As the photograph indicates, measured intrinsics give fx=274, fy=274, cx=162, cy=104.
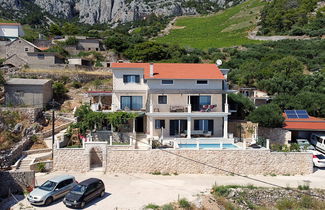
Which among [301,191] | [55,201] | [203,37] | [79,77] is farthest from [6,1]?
[301,191]

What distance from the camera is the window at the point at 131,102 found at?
94.0 feet

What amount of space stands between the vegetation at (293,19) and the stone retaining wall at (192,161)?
55.2 m

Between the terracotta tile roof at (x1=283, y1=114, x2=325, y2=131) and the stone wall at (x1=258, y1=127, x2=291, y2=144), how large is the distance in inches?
26.3

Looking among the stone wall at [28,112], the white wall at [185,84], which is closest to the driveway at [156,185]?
the stone wall at [28,112]

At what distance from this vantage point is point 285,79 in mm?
40219

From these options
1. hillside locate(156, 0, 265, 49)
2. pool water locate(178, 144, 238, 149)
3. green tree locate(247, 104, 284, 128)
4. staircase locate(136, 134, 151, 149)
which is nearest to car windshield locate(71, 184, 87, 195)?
staircase locate(136, 134, 151, 149)

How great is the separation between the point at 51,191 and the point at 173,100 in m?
13.9

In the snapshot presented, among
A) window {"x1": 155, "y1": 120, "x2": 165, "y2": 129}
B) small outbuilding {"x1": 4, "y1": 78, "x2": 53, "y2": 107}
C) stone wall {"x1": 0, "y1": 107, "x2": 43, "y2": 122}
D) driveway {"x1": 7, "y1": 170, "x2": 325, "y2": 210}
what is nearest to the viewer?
driveway {"x1": 7, "y1": 170, "x2": 325, "y2": 210}

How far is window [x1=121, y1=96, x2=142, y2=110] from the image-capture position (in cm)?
2865

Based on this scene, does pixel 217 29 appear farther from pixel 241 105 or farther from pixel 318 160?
pixel 318 160

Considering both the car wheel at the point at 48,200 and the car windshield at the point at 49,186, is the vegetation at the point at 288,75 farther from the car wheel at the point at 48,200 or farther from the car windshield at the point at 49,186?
the car wheel at the point at 48,200

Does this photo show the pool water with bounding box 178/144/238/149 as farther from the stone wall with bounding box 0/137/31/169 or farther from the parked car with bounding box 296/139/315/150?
the stone wall with bounding box 0/137/31/169

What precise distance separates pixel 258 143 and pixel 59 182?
1707 cm

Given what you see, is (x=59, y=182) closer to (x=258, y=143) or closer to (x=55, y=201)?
(x=55, y=201)
